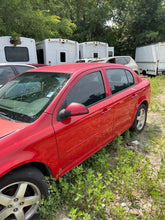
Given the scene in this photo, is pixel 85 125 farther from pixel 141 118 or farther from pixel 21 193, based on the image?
pixel 141 118

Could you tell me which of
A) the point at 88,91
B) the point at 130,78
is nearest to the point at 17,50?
the point at 130,78

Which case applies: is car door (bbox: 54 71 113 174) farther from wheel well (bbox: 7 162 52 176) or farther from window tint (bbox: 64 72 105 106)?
wheel well (bbox: 7 162 52 176)

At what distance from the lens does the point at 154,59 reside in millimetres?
13672

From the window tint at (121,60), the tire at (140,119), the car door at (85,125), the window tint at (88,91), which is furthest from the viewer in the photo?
the window tint at (121,60)

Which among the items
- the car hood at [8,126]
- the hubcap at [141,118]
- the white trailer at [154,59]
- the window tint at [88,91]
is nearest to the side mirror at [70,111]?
the window tint at [88,91]

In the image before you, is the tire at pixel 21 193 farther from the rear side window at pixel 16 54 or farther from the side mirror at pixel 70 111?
the rear side window at pixel 16 54

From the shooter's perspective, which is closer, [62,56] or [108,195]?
[108,195]

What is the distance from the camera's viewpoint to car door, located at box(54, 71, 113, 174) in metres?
2.15

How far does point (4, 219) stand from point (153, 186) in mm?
1846

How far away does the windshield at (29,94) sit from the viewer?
2074mm

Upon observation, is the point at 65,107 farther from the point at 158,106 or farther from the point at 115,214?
the point at 158,106

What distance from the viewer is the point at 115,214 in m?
2.03

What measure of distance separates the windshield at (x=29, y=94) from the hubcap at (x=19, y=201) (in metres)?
0.71

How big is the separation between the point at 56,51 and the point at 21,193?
1045cm
